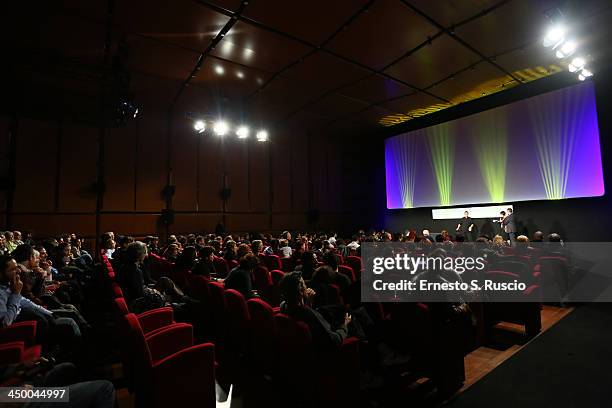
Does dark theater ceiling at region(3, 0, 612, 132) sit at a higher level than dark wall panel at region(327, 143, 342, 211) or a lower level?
higher

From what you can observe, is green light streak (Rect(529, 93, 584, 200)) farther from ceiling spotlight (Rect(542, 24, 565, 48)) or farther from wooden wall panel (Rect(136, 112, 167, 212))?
wooden wall panel (Rect(136, 112, 167, 212))

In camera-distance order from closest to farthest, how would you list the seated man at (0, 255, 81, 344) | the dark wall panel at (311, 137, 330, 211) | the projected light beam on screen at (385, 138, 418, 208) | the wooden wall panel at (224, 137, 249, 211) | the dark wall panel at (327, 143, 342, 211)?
the seated man at (0, 255, 81, 344) → the wooden wall panel at (224, 137, 249, 211) → the projected light beam on screen at (385, 138, 418, 208) → the dark wall panel at (311, 137, 330, 211) → the dark wall panel at (327, 143, 342, 211)

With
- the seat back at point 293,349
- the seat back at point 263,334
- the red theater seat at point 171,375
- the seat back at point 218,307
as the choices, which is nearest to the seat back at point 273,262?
the seat back at point 218,307

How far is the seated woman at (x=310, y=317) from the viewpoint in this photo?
6.87 ft

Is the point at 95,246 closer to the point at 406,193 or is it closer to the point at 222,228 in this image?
the point at 222,228

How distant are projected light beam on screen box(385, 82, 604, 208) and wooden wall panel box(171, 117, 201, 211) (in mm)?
7299

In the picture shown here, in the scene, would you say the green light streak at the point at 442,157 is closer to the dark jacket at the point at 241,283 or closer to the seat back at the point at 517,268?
the seat back at the point at 517,268

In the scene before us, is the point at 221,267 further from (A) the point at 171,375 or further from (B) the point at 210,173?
(B) the point at 210,173

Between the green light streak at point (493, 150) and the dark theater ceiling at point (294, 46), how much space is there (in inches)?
32.6

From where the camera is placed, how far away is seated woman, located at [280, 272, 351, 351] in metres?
2.09

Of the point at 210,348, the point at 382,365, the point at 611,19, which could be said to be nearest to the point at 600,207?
the point at 611,19

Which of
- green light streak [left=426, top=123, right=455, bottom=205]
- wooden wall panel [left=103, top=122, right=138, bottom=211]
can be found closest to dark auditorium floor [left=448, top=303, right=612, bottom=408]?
green light streak [left=426, top=123, right=455, bottom=205]

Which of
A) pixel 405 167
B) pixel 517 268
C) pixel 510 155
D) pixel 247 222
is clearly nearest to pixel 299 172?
pixel 247 222

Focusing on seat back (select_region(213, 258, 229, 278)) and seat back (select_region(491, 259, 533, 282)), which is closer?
seat back (select_region(491, 259, 533, 282))
